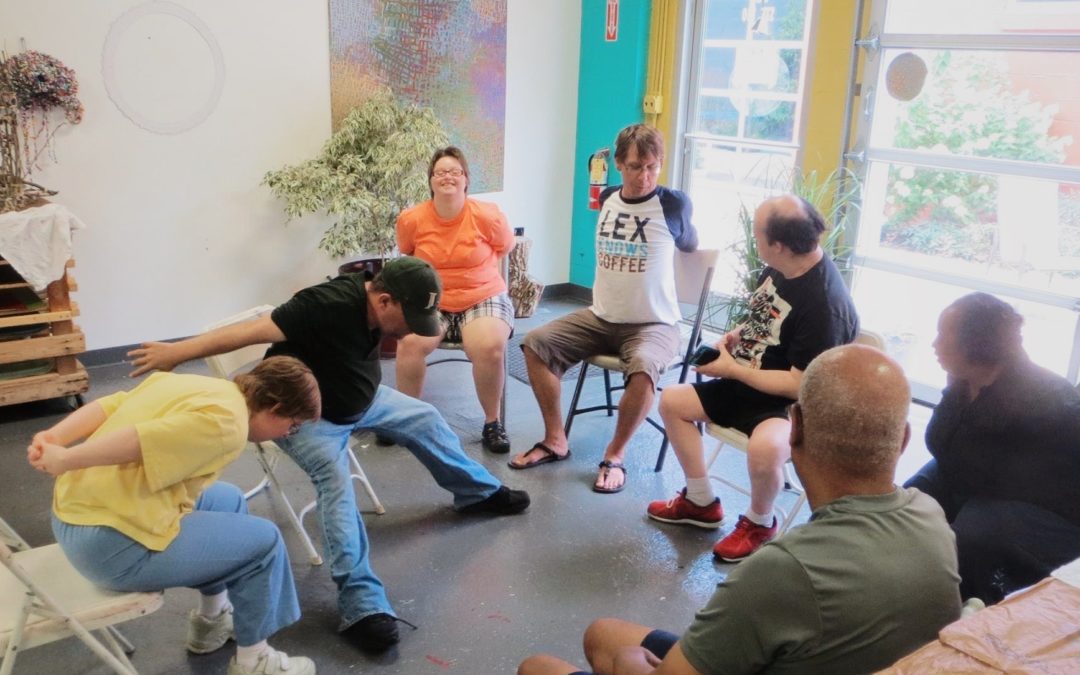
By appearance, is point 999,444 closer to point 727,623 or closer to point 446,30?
point 727,623

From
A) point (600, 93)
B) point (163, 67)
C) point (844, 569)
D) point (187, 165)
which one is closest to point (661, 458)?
point (844, 569)

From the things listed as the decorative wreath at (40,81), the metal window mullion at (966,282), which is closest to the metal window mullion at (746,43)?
the metal window mullion at (966,282)

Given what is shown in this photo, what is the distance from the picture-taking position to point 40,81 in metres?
3.71

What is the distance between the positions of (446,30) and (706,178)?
179 centimetres

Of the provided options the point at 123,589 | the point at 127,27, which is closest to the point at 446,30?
the point at 127,27

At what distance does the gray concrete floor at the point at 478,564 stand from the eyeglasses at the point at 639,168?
1.18 metres

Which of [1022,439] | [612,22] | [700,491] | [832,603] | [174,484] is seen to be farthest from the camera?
[612,22]

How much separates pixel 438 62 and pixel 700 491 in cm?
313

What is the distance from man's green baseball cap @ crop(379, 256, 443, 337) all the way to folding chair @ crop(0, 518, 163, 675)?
0.97m

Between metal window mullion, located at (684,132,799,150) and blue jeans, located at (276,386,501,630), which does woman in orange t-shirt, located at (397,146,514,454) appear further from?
metal window mullion, located at (684,132,799,150)

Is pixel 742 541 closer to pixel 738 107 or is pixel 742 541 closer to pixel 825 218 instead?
pixel 825 218

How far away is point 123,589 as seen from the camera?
1.89 metres

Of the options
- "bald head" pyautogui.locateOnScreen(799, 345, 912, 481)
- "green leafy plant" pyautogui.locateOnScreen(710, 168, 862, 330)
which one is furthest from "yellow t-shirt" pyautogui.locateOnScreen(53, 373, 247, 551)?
"green leafy plant" pyautogui.locateOnScreen(710, 168, 862, 330)

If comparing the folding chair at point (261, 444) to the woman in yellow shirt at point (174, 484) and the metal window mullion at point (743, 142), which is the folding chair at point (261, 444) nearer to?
the woman in yellow shirt at point (174, 484)
